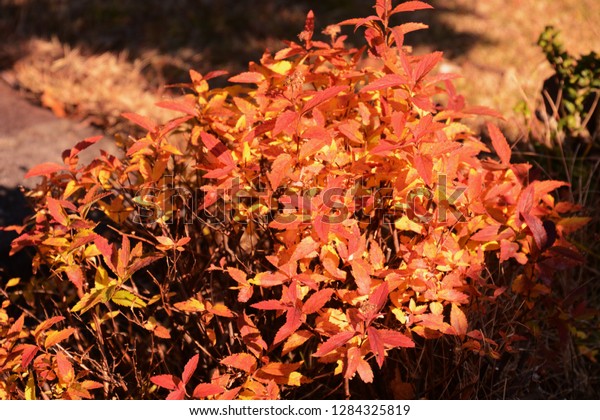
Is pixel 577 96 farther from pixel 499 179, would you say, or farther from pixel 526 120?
pixel 499 179

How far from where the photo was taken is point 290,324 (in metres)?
1.57

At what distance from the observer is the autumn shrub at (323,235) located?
1.63 metres

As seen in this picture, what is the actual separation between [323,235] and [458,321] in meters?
0.44

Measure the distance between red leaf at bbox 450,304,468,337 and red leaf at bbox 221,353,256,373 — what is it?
50cm

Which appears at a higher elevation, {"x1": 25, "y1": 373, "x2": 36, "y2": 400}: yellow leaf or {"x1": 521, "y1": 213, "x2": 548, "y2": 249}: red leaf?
{"x1": 521, "y1": 213, "x2": 548, "y2": 249}: red leaf

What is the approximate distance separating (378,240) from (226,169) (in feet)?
1.83

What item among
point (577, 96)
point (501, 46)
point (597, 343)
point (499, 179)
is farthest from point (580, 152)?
point (501, 46)

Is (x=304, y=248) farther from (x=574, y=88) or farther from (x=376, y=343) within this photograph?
(x=574, y=88)

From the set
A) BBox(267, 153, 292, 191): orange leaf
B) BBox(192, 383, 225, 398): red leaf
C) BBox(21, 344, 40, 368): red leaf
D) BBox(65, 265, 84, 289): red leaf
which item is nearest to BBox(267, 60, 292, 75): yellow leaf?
BBox(267, 153, 292, 191): orange leaf

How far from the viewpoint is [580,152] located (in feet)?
10.3

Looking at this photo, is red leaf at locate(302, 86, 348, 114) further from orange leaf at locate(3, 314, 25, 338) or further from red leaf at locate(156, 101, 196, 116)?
orange leaf at locate(3, 314, 25, 338)

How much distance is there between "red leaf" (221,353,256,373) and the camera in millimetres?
1688

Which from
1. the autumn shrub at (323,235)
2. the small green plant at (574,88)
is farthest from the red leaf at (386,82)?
the small green plant at (574,88)

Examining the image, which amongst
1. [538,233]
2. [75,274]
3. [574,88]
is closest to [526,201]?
[538,233]
